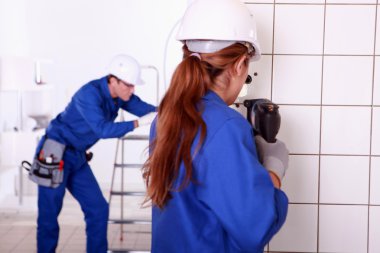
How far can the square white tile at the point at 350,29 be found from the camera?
5.81 feet

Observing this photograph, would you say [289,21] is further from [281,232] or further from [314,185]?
[281,232]

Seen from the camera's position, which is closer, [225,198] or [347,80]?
[225,198]

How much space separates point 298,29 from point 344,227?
73cm

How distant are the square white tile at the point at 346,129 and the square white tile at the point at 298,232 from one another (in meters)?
0.24

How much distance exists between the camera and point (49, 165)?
3.09 metres

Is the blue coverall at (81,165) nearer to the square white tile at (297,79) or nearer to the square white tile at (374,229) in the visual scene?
the square white tile at (297,79)

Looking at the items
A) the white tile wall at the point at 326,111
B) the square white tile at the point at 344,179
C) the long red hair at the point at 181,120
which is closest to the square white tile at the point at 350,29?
the white tile wall at the point at 326,111

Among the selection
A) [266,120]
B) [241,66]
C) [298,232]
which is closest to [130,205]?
[298,232]

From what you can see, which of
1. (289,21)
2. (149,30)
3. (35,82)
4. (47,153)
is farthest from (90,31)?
(289,21)

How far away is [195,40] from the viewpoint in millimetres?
1294

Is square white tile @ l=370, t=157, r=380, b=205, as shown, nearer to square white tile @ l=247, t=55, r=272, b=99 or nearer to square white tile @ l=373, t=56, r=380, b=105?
square white tile @ l=373, t=56, r=380, b=105

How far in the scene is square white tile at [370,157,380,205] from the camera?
1821 mm

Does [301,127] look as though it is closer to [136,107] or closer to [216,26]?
[216,26]

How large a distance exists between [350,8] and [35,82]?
10.9 feet
